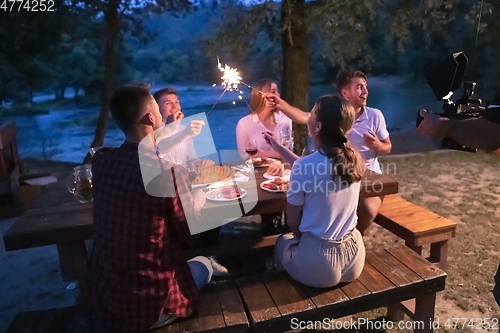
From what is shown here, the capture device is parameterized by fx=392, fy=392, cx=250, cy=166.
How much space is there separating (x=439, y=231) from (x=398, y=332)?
75cm

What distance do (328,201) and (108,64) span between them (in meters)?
5.00

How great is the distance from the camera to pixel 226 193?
2307 millimetres

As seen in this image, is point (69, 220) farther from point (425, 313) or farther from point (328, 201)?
point (425, 313)

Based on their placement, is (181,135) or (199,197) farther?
(181,135)

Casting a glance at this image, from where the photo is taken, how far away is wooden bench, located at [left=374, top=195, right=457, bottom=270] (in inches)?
105

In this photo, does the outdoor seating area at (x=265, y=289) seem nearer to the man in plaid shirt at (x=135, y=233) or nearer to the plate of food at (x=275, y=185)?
the plate of food at (x=275, y=185)

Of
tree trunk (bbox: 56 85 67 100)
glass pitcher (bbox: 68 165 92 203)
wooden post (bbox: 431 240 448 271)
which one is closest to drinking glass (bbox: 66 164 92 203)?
glass pitcher (bbox: 68 165 92 203)

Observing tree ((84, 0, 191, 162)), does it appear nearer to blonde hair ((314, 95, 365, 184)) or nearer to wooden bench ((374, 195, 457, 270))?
wooden bench ((374, 195, 457, 270))

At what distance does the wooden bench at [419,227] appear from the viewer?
2660mm

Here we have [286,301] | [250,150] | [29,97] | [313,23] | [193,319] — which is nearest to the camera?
[193,319]

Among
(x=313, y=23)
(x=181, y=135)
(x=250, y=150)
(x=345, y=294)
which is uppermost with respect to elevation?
(x=313, y=23)

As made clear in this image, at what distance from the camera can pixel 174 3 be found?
19.5ft

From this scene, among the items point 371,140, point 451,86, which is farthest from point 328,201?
point 371,140

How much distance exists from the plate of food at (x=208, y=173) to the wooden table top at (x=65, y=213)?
7.0 inches
